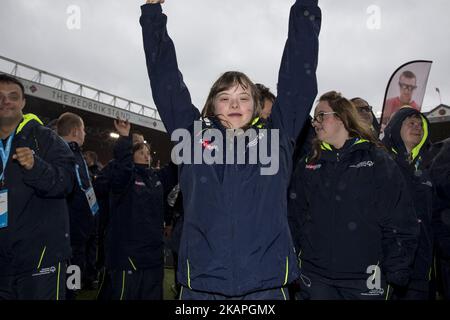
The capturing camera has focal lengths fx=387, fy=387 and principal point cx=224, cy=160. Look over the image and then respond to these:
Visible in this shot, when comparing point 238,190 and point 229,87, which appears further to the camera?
point 229,87

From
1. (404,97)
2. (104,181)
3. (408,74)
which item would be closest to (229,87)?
(104,181)

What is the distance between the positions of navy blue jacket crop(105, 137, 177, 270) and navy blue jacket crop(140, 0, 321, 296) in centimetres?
213

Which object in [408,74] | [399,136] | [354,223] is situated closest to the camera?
[354,223]

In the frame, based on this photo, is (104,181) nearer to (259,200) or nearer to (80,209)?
(80,209)

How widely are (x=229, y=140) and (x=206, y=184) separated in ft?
0.86

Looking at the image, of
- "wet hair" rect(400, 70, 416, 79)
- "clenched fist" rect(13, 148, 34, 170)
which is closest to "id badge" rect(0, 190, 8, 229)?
"clenched fist" rect(13, 148, 34, 170)

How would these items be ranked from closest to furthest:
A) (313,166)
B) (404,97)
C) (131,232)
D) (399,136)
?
(313,166) → (399,136) → (131,232) → (404,97)

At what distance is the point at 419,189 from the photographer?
10.6ft

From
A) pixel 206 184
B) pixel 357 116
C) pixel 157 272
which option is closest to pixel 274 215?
pixel 206 184

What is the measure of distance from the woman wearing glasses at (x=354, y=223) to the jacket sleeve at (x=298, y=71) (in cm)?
83

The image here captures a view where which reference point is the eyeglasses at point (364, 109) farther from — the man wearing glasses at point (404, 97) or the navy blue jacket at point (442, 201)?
the man wearing glasses at point (404, 97)

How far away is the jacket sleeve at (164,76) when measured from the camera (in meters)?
2.04

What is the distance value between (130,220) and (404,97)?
374 centimetres
